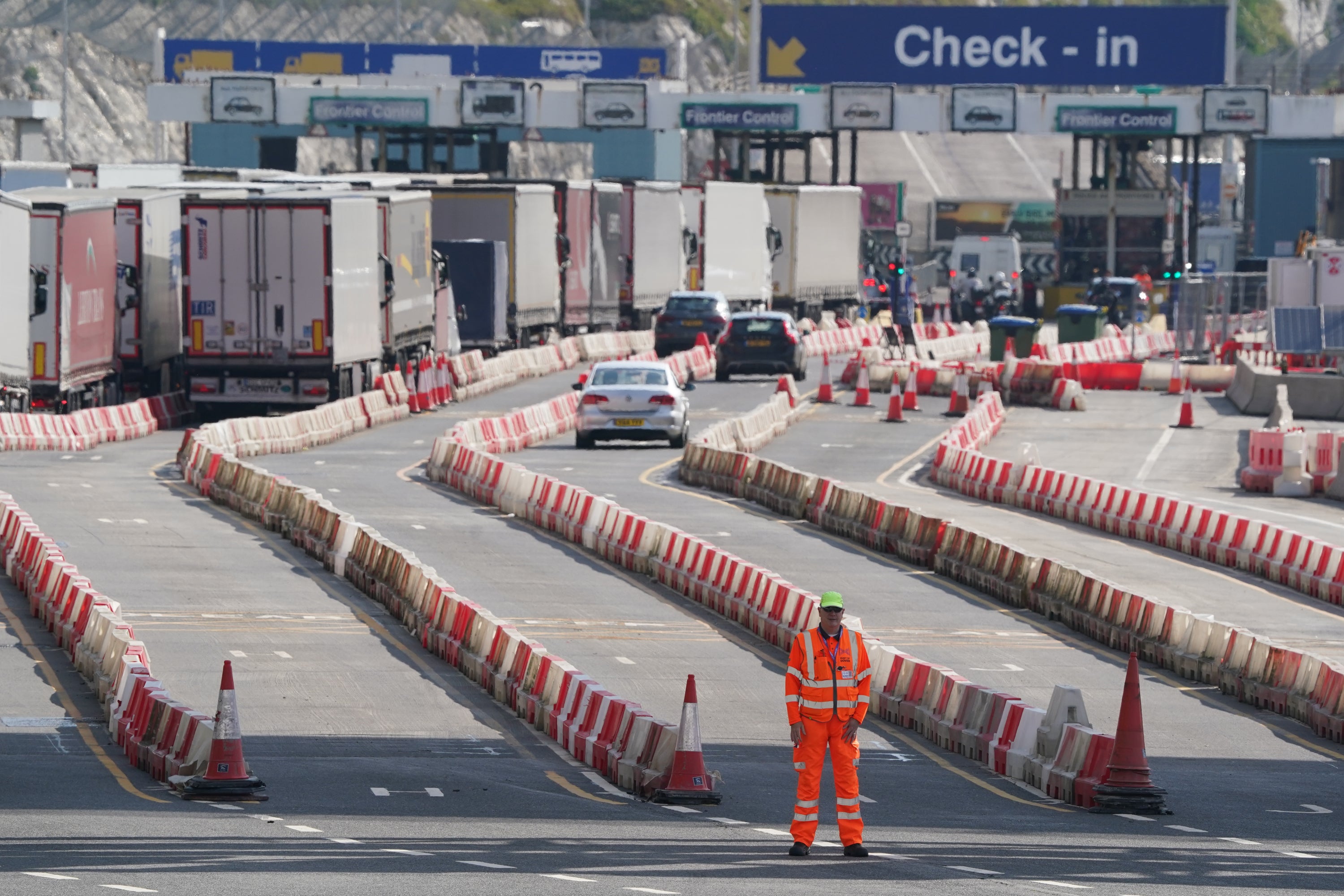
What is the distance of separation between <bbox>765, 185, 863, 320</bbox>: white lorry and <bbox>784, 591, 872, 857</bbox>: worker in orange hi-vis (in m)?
60.0

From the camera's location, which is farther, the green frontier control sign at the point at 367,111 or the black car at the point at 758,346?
the green frontier control sign at the point at 367,111

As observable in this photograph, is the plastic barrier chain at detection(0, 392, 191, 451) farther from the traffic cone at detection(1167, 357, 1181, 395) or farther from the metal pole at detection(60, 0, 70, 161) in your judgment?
the metal pole at detection(60, 0, 70, 161)

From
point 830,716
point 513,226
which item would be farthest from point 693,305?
point 830,716

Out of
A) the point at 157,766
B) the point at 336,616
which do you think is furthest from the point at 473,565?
the point at 157,766

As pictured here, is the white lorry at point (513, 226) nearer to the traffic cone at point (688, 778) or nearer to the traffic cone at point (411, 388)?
the traffic cone at point (411, 388)

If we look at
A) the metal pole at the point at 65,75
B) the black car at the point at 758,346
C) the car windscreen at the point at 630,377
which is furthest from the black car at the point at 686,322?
the metal pole at the point at 65,75

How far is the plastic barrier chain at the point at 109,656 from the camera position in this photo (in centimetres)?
1466

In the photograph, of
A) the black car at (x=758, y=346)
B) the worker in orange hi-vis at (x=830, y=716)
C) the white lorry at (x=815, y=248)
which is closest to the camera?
the worker in orange hi-vis at (x=830, y=716)

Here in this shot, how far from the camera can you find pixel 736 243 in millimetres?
68188

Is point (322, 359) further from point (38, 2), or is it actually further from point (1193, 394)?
point (38, 2)

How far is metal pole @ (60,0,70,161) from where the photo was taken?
95.8 metres

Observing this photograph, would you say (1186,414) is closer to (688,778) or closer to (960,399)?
(960,399)

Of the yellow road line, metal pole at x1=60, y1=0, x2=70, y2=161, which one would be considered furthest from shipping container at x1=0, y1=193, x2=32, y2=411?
metal pole at x1=60, y1=0, x2=70, y2=161

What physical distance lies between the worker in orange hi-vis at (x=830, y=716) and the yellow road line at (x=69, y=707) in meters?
4.04
